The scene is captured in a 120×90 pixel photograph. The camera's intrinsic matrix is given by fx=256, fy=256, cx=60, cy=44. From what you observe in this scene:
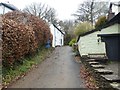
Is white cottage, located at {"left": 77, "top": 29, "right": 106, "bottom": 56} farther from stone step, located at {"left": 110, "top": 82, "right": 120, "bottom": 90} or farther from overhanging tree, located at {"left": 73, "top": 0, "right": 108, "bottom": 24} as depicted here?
overhanging tree, located at {"left": 73, "top": 0, "right": 108, "bottom": 24}

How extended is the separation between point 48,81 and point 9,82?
191 cm

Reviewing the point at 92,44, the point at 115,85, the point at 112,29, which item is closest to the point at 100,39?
the point at 92,44

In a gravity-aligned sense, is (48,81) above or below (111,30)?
below

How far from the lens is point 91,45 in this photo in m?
21.4

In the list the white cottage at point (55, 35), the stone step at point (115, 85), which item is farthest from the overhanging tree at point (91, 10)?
the stone step at point (115, 85)

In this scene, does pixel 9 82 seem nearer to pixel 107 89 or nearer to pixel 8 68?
pixel 8 68

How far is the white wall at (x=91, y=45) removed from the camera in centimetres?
2122

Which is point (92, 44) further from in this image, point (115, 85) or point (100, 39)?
point (115, 85)

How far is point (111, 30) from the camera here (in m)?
21.0

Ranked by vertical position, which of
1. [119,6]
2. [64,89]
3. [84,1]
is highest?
[84,1]

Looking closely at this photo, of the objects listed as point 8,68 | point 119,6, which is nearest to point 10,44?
point 8,68

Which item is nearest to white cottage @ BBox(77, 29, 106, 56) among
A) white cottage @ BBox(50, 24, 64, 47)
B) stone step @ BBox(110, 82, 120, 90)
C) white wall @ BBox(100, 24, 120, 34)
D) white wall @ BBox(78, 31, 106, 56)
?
white wall @ BBox(78, 31, 106, 56)

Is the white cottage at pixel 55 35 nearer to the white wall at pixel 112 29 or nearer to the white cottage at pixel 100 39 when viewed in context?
the white cottage at pixel 100 39

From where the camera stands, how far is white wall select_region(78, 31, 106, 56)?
21.2 metres
